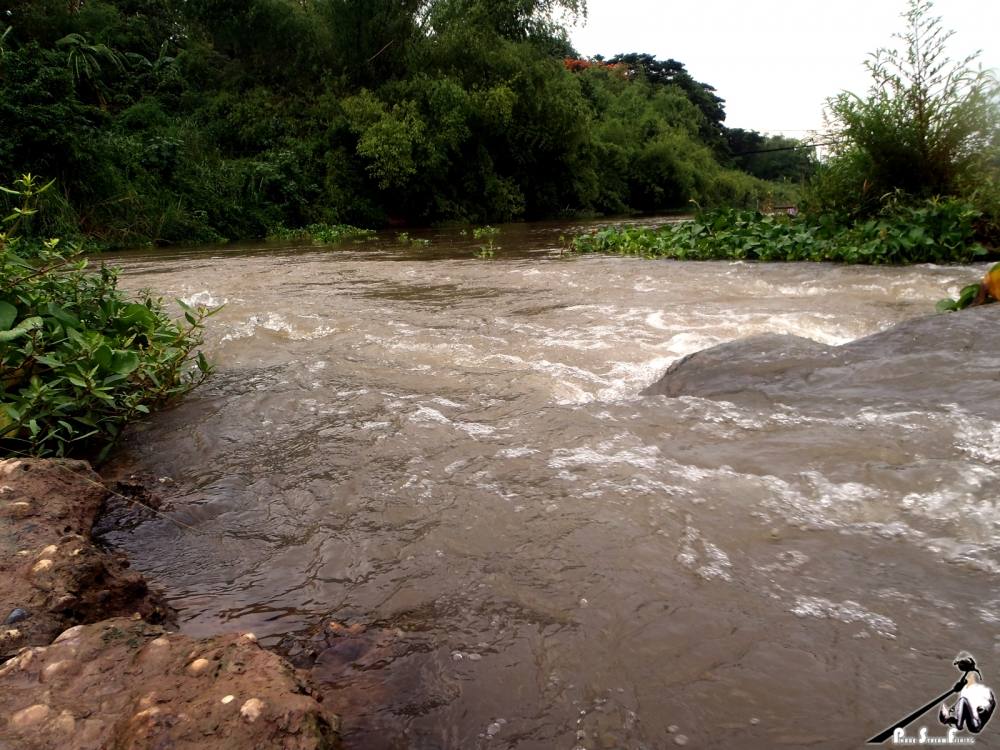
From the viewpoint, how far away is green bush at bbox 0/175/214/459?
8.71 feet

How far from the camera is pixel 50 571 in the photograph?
160 cm

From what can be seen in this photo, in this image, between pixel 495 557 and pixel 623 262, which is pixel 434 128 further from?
pixel 495 557

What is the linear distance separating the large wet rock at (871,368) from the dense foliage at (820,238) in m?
Result: 4.18

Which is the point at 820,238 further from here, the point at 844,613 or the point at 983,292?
the point at 844,613

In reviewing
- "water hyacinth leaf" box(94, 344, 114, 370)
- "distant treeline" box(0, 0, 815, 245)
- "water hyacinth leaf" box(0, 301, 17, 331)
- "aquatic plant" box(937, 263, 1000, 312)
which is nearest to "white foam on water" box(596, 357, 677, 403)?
"aquatic plant" box(937, 263, 1000, 312)

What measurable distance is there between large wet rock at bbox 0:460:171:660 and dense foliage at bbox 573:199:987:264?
7730 millimetres

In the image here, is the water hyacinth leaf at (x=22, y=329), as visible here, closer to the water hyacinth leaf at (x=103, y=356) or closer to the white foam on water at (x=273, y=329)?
the water hyacinth leaf at (x=103, y=356)

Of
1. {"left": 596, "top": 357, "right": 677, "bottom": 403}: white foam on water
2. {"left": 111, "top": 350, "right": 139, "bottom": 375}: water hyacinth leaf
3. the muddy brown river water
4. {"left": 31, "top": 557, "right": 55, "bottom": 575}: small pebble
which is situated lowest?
the muddy brown river water

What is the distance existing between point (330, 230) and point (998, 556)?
16.6 m

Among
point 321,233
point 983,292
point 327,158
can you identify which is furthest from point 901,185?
point 327,158

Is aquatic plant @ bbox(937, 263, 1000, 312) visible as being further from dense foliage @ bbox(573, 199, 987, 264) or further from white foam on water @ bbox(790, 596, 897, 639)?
dense foliage @ bbox(573, 199, 987, 264)

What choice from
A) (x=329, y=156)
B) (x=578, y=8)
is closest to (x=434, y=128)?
(x=329, y=156)

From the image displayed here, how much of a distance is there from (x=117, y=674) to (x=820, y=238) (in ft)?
28.4

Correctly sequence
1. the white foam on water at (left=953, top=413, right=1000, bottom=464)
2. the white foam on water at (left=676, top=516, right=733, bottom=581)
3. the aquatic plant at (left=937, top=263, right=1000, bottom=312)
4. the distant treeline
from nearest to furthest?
the white foam on water at (left=676, top=516, right=733, bottom=581) → the white foam on water at (left=953, top=413, right=1000, bottom=464) → the aquatic plant at (left=937, top=263, right=1000, bottom=312) → the distant treeline
